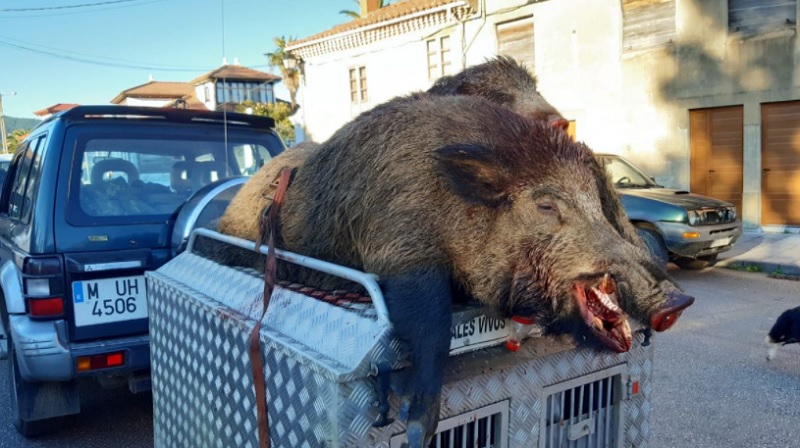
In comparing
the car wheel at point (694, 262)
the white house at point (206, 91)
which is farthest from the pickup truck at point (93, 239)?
the white house at point (206, 91)

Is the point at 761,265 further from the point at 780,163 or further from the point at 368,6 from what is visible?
the point at 368,6

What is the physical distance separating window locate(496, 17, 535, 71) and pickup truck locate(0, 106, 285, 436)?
50.0 feet

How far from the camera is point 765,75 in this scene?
1419 centimetres

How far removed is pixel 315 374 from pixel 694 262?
33.2ft

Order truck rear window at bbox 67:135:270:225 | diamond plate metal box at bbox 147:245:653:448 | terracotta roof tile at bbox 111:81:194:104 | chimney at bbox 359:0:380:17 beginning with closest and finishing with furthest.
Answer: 1. diamond plate metal box at bbox 147:245:653:448
2. truck rear window at bbox 67:135:270:225
3. chimney at bbox 359:0:380:17
4. terracotta roof tile at bbox 111:81:194:104

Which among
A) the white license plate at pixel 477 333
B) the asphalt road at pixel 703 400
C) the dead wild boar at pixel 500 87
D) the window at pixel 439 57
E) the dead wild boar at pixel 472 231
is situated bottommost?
the asphalt road at pixel 703 400

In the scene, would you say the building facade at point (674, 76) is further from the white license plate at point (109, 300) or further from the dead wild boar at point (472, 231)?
the dead wild boar at point (472, 231)

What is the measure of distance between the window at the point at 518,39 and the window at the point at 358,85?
6721mm

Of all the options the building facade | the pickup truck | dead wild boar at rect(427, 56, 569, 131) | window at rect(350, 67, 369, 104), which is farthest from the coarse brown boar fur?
window at rect(350, 67, 369, 104)

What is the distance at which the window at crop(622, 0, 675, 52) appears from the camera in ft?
51.8

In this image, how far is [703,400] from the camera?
502cm

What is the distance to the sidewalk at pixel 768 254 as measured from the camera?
10602mm

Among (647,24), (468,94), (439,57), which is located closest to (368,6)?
(439,57)

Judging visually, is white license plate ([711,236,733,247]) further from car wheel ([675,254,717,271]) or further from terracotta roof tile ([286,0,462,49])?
terracotta roof tile ([286,0,462,49])
